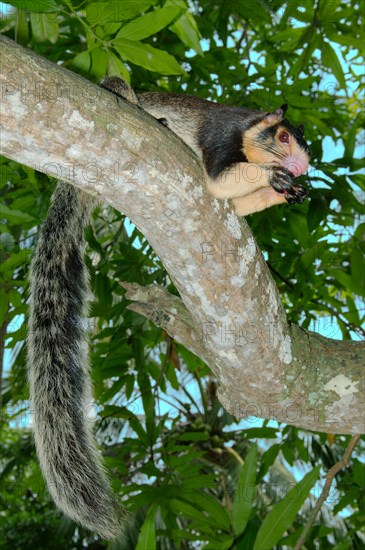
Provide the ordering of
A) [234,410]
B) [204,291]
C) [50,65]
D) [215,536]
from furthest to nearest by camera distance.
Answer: [215,536]
[234,410]
[204,291]
[50,65]

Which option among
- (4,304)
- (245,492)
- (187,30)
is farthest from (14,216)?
(245,492)

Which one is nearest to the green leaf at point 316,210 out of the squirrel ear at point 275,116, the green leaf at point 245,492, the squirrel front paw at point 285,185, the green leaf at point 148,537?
the squirrel ear at point 275,116

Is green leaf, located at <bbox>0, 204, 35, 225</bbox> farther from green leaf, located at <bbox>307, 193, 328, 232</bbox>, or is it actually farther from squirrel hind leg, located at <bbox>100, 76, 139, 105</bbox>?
green leaf, located at <bbox>307, 193, 328, 232</bbox>

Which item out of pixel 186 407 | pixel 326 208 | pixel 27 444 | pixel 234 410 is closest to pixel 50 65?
pixel 234 410

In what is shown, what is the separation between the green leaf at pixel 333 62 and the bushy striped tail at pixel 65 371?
1554 mm

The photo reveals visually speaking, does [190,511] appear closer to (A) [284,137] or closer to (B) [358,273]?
(B) [358,273]

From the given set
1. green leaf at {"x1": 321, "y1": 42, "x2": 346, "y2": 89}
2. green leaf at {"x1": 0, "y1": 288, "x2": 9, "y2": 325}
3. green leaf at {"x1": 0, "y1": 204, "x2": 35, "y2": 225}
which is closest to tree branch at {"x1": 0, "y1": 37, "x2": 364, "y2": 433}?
green leaf at {"x1": 0, "y1": 204, "x2": 35, "y2": 225}

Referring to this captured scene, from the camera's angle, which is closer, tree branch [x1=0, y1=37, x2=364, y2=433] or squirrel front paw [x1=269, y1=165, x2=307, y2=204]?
tree branch [x1=0, y1=37, x2=364, y2=433]

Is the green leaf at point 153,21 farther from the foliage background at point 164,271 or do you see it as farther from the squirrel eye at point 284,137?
the squirrel eye at point 284,137

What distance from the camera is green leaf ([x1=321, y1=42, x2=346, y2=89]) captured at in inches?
125

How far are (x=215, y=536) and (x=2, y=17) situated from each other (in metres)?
2.91

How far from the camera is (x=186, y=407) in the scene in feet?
17.5

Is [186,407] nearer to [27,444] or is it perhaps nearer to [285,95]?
[27,444]

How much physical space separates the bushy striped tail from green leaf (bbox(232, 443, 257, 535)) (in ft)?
2.53
